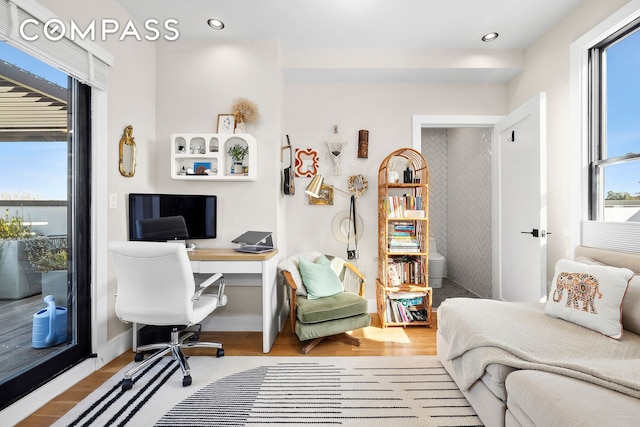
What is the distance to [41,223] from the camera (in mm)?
1888

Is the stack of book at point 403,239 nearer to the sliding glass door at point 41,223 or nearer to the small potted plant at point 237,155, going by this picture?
the small potted plant at point 237,155

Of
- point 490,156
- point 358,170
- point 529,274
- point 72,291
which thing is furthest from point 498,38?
point 72,291

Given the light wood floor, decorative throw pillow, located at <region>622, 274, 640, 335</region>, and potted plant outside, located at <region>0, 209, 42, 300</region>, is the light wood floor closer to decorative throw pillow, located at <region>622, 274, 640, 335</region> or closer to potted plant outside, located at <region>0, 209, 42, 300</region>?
potted plant outside, located at <region>0, 209, 42, 300</region>

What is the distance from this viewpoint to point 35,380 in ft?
5.87

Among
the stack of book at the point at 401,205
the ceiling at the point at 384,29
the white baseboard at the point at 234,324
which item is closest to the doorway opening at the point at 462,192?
the ceiling at the point at 384,29

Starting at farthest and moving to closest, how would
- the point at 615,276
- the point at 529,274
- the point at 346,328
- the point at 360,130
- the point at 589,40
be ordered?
the point at 360,130, the point at 529,274, the point at 346,328, the point at 589,40, the point at 615,276

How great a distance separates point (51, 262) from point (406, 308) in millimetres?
2859

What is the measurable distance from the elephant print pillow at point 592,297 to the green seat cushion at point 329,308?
1291mm

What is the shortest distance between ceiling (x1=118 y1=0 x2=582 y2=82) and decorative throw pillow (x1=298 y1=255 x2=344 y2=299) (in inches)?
78.0

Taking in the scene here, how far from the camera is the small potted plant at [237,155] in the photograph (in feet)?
9.29

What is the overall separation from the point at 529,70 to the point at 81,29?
149 inches

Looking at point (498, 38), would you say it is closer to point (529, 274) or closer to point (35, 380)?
point (529, 274)

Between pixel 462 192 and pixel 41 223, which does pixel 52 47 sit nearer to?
pixel 41 223

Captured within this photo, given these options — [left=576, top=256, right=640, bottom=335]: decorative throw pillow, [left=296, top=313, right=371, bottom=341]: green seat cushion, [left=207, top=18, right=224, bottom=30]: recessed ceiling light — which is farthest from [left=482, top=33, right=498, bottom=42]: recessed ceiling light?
[left=296, top=313, right=371, bottom=341]: green seat cushion
